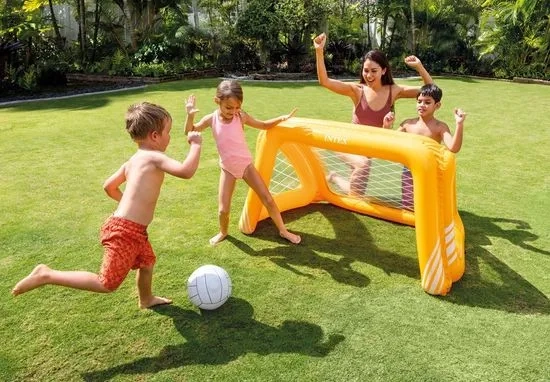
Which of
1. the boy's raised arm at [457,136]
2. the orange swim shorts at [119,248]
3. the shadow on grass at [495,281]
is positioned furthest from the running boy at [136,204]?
the shadow on grass at [495,281]

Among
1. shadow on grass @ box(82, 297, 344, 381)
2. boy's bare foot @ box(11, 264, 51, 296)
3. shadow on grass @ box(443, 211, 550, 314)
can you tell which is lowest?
Result: shadow on grass @ box(443, 211, 550, 314)

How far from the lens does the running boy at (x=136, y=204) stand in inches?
119

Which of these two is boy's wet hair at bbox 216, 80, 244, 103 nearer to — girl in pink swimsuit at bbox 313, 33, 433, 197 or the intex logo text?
the intex logo text

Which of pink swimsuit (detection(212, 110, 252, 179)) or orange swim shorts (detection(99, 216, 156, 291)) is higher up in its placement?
pink swimsuit (detection(212, 110, 252, 179))

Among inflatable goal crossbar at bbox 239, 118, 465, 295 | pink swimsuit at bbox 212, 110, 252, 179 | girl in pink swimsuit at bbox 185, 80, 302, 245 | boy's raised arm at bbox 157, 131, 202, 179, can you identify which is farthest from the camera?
pink swimsuit at bbox 212, 110, 252, 179

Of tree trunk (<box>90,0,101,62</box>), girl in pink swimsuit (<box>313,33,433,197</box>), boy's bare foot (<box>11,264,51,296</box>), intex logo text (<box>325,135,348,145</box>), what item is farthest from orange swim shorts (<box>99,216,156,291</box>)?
tree trunk (<box>90,0,101,62</box>)

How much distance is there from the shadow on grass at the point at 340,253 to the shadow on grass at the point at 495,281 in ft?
1.45

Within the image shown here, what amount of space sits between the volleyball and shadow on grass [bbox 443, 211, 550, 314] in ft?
5.54

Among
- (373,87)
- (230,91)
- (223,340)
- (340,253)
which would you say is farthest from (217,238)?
(373,87)

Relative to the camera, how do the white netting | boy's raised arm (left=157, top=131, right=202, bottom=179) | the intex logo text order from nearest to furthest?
boy's raised arm (left=157, top=131, right=202, bottom=179), the intex logo text, the white netting

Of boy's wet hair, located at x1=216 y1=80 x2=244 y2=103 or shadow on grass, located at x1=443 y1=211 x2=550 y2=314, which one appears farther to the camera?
boy's wet hair, located at x1=216 y1=80 x2=244 y2=103

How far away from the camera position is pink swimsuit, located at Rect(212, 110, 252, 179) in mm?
4375

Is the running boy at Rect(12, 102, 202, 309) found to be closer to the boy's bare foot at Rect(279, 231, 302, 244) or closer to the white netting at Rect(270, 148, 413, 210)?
the boy's bare foot at Rect(279, 231, 302, 244)

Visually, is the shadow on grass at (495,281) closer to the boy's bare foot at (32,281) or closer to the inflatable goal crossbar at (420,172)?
the inflatable goal crossbar at (420,172)
